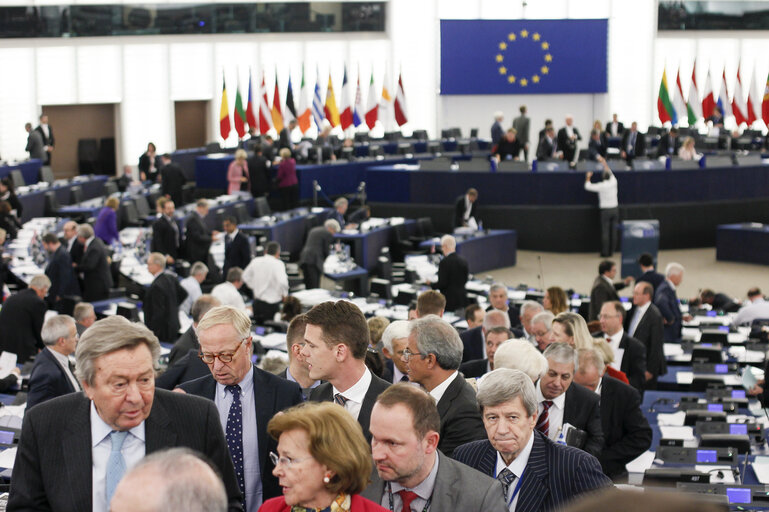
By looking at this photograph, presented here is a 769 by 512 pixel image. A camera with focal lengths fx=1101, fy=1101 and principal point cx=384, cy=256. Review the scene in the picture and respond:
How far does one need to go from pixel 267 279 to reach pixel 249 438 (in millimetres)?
8382

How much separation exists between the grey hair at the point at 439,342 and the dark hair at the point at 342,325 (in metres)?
0.46

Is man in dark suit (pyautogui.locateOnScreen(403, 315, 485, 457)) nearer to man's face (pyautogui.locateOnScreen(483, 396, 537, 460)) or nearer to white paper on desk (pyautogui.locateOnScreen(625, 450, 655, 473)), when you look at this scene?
man's face (pyautogui.locateOnScreen(483, 396, 537, 460))

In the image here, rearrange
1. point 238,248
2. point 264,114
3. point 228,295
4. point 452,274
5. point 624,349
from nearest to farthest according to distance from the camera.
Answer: point 624,349, point 228,295, point 452,274, point 238,248, point 264,114

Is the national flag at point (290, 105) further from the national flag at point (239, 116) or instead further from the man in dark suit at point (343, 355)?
the man in dark suit at point (343, 355)

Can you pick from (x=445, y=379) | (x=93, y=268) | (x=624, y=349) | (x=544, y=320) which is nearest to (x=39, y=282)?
(x=93, y=268)

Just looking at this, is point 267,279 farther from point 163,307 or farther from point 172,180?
point 172,180

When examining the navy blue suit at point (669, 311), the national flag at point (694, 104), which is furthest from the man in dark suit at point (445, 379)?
the national flag at point (694, 104)

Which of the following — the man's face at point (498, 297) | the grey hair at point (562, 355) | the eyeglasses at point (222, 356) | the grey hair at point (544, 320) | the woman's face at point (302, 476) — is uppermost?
the eyeglasses at point (222, 356)

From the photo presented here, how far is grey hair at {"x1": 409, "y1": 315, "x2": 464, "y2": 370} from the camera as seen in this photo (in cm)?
452

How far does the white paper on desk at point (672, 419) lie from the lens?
7.51 m

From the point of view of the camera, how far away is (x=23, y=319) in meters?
10.1

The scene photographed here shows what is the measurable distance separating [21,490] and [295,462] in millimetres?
867

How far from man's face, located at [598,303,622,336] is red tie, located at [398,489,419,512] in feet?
15.6

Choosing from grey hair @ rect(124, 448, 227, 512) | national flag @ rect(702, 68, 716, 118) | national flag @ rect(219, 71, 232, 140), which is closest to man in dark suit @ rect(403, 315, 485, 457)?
grey hair @ rect(124, 448, 227, 512)
